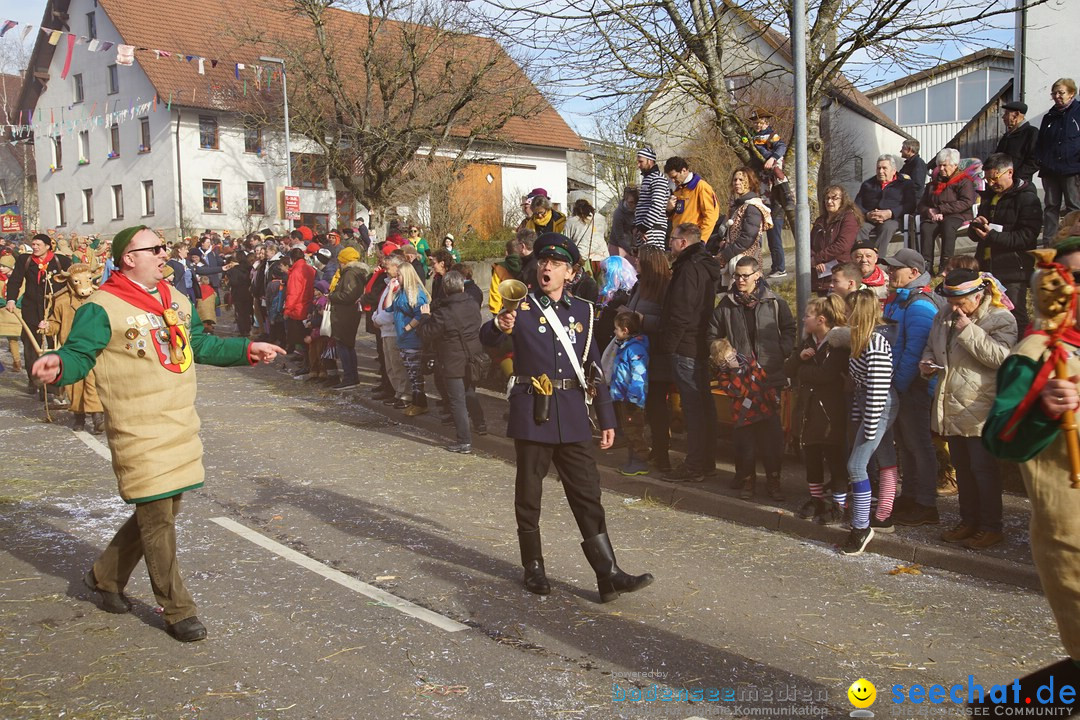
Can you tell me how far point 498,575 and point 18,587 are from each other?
2985mm

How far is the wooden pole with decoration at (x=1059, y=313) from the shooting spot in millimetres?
3674

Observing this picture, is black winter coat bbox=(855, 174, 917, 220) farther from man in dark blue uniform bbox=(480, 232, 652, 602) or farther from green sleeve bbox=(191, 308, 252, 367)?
green sleeve bbox=(191, 308, 252, 367)

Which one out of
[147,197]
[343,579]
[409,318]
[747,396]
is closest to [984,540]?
[747,396]

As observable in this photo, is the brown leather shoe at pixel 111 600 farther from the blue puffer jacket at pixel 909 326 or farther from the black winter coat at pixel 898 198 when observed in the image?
the black winter coat at pixel 898 198

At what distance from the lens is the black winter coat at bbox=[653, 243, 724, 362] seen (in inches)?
359

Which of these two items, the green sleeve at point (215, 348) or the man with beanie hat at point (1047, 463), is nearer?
the man with beanie hat at point (1047, 463)

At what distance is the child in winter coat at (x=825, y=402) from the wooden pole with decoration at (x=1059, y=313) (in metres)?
3.77

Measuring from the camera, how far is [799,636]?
5.71 metres

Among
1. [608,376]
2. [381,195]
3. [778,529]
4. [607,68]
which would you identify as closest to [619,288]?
[608,376]

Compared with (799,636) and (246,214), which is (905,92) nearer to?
(246,214)

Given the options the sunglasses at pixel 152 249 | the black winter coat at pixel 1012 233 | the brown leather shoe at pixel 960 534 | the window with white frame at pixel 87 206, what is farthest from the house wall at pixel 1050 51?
the window with white frame at pixel 87 206

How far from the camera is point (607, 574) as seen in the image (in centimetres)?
627

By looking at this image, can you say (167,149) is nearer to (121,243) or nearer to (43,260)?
(43,260)

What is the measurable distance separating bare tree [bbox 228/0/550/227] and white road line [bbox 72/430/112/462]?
Answer: 2263 centimetres
